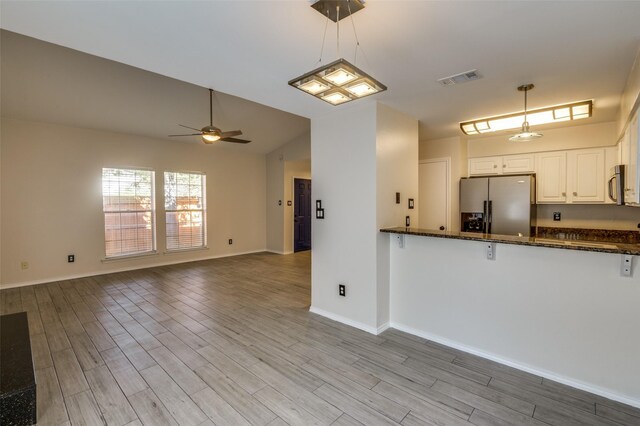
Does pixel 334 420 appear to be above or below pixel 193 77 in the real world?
below

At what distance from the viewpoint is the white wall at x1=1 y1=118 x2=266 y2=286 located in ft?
15.5

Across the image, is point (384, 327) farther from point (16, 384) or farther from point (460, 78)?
point (16, 384)

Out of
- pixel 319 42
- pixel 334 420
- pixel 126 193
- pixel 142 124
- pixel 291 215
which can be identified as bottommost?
pixel 334 420

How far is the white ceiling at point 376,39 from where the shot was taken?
1661 mm

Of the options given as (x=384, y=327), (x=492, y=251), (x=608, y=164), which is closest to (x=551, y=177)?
(x=608, y=164)

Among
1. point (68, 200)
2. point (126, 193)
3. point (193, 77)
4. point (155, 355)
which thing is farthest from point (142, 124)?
point (155, 355)

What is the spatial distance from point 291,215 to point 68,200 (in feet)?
15.2

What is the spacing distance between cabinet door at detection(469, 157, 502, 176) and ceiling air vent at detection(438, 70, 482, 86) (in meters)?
2.53

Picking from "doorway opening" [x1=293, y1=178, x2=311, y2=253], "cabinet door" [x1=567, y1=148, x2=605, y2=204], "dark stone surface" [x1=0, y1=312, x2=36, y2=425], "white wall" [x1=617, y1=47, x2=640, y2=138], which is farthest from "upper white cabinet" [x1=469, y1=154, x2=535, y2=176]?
"dark stone surface" [x1=0, y1=312, x2=36, y2=425]

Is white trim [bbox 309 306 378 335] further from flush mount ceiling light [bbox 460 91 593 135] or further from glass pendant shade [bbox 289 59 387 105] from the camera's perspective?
flush mount ceiling light [bbox 460 91 593 135]

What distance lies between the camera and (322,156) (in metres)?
3.67

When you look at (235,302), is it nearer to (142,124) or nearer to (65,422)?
(65,422)

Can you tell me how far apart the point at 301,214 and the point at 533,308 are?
634 cm

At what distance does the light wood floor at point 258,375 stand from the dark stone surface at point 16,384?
0.19 m
